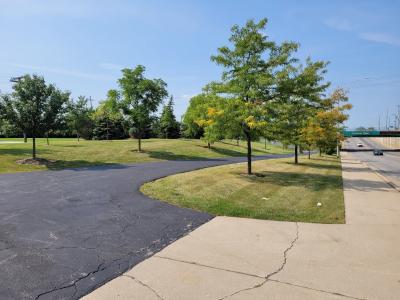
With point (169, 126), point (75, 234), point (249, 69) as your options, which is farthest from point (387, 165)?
point (169, 126)

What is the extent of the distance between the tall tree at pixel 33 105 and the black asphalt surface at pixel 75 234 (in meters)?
9.35

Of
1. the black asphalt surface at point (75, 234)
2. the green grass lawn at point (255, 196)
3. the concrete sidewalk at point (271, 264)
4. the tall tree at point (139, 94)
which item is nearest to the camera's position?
the concrete sidewalk at point (271, 264)

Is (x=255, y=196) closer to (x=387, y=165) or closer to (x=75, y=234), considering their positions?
(x=75, y=234)

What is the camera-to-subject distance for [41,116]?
2041 cm

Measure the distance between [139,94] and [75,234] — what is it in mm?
22342

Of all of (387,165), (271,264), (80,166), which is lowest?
(387,165)

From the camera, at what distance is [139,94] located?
2789 centimetres

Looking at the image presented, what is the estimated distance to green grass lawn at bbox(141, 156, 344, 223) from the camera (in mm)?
8656

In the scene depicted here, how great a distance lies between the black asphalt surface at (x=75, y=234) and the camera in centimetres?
468

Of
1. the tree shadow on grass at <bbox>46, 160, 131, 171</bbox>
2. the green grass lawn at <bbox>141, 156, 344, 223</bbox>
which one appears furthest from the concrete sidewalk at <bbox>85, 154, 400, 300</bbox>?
the tree shadow on grass at <bbox>46, 160, 131, 171</bbox>

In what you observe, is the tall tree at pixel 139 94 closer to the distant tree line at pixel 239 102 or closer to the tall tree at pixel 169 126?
the distant tree line at pixel 239 102

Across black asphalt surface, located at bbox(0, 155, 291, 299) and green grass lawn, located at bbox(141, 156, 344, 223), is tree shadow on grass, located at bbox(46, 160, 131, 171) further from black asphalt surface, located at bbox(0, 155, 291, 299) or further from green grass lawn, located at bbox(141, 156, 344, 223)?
black asphalt surface, located at bbox(0, 155, 291, 299)

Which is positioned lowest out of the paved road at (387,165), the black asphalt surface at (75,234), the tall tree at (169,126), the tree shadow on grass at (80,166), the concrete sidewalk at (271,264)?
the paved road at (387,165)

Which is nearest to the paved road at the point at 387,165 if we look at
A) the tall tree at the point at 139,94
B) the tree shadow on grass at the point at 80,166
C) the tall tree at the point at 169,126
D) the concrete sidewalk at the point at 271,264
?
the concrete sidewalk at the point at 271,264
